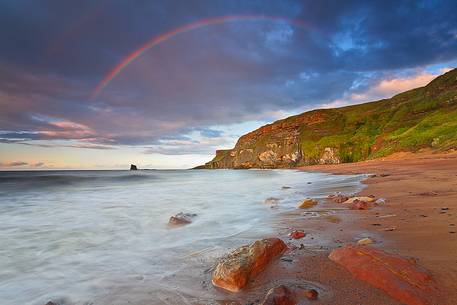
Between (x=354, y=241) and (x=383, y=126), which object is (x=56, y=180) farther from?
(x=383, y=126)

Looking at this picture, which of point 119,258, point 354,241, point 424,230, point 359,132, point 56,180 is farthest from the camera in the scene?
point 359,132

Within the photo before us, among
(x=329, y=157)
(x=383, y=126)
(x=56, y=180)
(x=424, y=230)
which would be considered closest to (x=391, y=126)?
(x=383, y=126)

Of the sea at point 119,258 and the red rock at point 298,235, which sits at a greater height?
the red rock at point 298,235

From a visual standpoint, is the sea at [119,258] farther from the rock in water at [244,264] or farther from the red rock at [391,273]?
the red rock at [391,273]

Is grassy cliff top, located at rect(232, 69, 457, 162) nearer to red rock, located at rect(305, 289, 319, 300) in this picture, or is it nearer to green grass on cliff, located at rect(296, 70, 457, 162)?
green grass on cliff, located at rect(296, 70, 457, 162)

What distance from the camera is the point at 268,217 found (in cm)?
732

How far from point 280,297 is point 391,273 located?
1.11 m

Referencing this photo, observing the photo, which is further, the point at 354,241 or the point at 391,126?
the point at 391,126

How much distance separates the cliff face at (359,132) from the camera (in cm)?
4726

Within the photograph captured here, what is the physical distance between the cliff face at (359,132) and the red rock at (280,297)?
3816 centimetres

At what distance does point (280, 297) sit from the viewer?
2523 mm

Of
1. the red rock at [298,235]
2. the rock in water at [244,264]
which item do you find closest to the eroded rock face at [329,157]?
the red rock at [298,235]

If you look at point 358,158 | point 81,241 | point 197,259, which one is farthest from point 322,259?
point 358,158

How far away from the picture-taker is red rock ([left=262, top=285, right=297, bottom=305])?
2477mm
